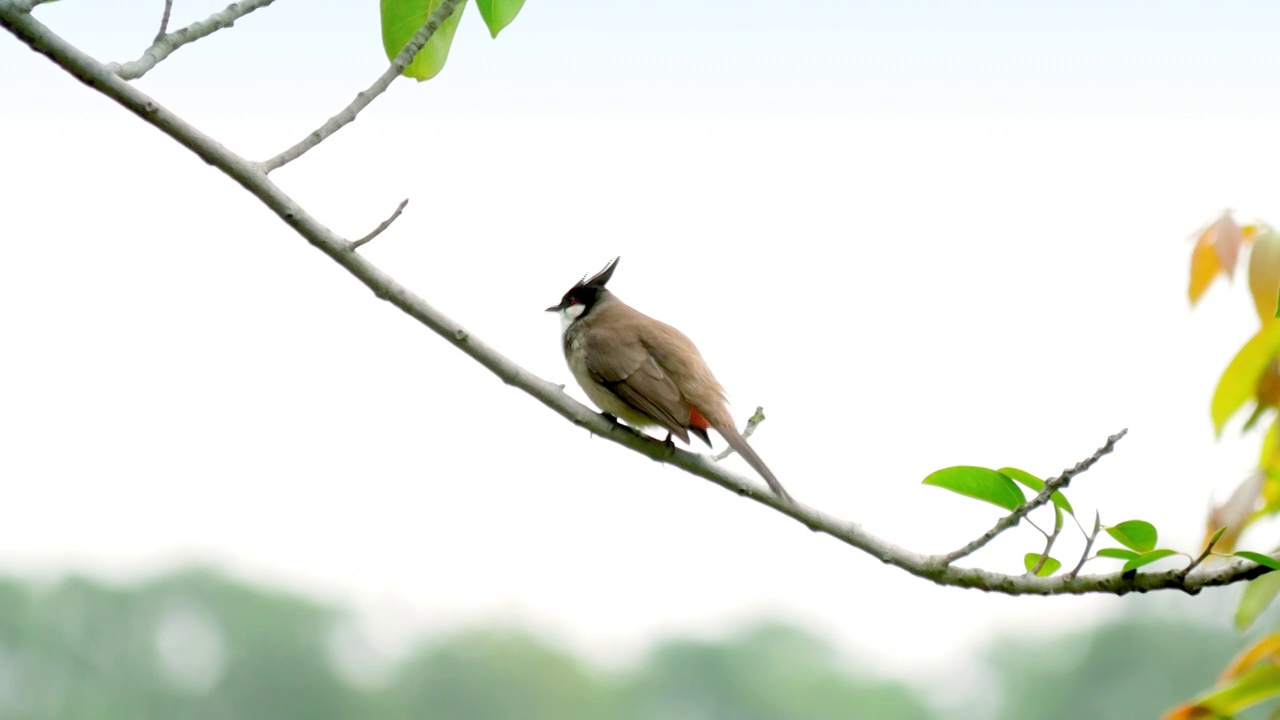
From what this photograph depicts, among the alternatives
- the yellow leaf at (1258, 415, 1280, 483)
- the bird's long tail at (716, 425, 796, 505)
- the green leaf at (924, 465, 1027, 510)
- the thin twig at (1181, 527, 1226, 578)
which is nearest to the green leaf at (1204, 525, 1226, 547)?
the thin twig at (1181, 527, 1226, 578)

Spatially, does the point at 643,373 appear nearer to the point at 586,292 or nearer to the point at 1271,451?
the point at 586,292

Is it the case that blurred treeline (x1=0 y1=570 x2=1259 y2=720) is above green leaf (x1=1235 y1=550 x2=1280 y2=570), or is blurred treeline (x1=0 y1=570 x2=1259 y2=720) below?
above

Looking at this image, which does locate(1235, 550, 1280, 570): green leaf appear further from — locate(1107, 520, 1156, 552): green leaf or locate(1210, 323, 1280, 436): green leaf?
locate(1210, 323, 1280, 436): green leaf

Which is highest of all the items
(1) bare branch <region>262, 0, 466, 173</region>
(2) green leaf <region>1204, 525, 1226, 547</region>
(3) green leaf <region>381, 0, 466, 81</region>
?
(3) green leaf <region>381, 0, 466, 81</region>

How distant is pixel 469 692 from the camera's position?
5172cm

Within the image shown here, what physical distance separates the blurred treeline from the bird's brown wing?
44.1 metres

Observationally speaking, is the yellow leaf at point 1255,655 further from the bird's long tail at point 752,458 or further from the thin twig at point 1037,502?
the bird's long tail at point 752,458

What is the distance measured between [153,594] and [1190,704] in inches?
2129

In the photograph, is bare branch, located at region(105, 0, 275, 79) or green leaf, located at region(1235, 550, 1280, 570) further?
bare branch, located at region(105, 0, 275, 79)

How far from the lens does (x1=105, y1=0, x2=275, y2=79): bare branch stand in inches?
86.4

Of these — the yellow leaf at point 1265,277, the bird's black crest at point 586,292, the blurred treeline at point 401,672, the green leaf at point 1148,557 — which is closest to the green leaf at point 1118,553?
the green leaf at point 1148,557

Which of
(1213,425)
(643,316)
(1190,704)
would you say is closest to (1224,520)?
(1213,425)

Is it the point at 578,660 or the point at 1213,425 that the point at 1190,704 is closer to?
the point at 1213,425

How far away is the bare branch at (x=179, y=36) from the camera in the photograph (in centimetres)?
220
